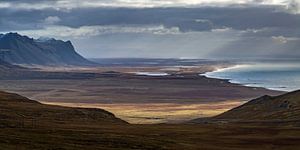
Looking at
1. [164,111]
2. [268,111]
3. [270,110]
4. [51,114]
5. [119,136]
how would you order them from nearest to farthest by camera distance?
[119,136], [51,114], [268,111], [270,110], [164,111]

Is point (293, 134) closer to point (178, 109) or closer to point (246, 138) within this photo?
point (246, 138)

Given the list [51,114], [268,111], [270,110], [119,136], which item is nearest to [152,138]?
[119,136]

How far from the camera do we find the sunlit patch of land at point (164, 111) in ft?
508

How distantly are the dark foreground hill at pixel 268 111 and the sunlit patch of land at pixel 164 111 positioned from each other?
13.7m

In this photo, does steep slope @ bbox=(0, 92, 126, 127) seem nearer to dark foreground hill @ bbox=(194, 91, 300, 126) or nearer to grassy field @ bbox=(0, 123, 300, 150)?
grassy field @ bbox=(0, 123, 300, 150)

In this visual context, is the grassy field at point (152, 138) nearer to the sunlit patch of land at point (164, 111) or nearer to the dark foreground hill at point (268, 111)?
the dark foreground hill at point (268, 111)

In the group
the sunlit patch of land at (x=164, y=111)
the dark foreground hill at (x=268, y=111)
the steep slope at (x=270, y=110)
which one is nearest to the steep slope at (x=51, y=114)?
the sunlit patch of land at (x=164, y=111)

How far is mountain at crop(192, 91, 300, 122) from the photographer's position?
129 meters

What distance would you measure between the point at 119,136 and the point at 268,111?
76.6 m

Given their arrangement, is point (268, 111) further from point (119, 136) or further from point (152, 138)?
point (119, 136)

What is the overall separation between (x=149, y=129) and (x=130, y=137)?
51.6ft

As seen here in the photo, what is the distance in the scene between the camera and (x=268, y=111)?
14312cm

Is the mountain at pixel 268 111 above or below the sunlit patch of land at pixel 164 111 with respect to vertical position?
above

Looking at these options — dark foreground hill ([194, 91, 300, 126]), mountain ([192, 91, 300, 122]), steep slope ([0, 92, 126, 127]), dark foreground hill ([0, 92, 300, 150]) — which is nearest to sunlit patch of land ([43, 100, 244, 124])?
mountain ([192, 91, 300, 122])
